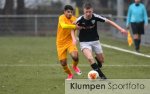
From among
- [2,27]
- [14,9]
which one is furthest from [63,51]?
[14,9]

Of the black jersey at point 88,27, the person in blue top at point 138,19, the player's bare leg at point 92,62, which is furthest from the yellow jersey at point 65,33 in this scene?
the person in blue top at point 138,19

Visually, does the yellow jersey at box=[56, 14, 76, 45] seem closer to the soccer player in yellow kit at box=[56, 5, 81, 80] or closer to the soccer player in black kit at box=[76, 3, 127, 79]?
the soccer player in yellow kit at box=[56, 5, 81, 80]

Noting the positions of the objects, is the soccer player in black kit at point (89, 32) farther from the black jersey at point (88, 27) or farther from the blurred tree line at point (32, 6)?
the blurred tree line at point (32, 6)

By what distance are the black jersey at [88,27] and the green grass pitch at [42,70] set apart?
118 cm

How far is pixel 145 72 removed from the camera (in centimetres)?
1509

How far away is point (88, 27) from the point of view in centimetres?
1326

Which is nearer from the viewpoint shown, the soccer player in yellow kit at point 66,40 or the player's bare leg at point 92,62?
the player's bare leg at point 92,62

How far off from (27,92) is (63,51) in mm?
2098

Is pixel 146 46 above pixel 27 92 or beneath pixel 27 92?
beneath

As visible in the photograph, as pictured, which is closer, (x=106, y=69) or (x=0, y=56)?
(x=106, y=69)

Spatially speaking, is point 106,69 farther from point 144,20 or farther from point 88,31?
point 144,20

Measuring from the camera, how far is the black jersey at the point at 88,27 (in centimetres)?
1320

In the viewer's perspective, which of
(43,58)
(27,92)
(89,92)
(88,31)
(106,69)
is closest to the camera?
(89,92)

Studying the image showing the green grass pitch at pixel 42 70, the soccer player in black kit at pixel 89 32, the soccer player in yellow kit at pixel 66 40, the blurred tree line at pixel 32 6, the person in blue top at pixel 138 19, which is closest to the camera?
the green grass pitch at pixel 42 70
